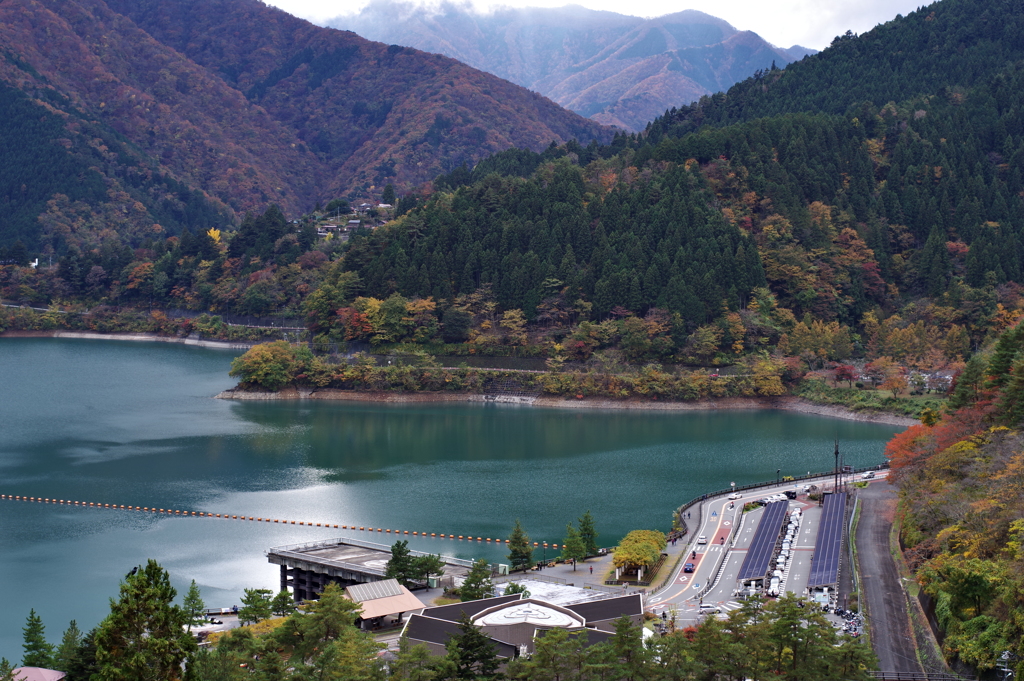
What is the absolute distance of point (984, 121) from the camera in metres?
88.7

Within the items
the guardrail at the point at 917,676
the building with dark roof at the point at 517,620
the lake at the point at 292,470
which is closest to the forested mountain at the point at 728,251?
the lake at the point at 292,470

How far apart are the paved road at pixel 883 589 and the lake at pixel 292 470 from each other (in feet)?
23.1

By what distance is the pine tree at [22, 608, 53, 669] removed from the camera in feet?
80.7

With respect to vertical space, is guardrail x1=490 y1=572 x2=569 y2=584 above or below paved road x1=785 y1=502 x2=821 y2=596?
below

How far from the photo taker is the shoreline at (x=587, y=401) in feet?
212

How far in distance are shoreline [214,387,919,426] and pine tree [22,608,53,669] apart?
142 feet

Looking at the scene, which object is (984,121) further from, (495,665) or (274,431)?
(495,665)

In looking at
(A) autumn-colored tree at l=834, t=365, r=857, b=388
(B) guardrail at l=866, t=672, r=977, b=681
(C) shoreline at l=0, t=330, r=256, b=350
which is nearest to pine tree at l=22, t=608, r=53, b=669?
(B) guardrail at l=866, t=672, r=977, b=681

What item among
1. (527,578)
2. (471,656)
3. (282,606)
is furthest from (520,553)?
(471,656)

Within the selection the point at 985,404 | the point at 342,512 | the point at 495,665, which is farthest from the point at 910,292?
the point at 495,665

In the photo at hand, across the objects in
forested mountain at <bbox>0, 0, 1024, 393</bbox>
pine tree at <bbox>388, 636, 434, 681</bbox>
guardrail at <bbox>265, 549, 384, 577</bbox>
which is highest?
forested mountain at <bbox>0, 0, 1024, 393</bbox>

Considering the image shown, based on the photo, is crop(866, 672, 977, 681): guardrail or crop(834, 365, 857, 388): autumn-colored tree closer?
crop(866, 672, 977, 681): guardrail

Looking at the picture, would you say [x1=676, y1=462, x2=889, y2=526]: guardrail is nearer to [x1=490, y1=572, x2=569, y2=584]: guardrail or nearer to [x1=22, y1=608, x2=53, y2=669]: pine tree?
[x1=490, y1=572, x2=569, y2=584]: guardrail

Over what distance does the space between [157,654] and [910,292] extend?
7035cm
